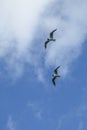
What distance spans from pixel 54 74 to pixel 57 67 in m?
3.87

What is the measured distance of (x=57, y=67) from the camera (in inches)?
6786

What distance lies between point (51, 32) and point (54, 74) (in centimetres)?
1186

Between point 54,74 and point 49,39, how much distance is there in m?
9.81

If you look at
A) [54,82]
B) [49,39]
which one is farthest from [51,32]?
[54,82]

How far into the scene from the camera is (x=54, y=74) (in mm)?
175625

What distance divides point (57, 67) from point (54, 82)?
430 inches

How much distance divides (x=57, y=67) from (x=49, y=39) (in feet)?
28.6

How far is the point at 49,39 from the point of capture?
175750 millimetres

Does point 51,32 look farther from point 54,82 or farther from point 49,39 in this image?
point 54,82

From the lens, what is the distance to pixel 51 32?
567 feet

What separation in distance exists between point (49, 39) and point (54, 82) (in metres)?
13.9
